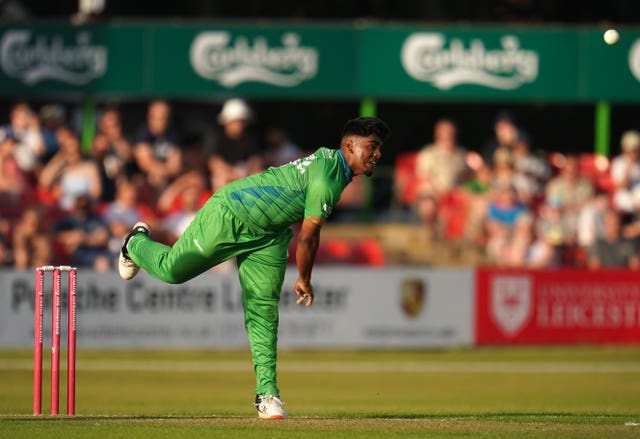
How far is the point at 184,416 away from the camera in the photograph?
9711mm

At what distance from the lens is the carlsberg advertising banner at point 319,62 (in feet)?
69.2

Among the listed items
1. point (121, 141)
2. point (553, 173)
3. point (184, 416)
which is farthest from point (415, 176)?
point (184, 416)

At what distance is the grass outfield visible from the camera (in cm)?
862

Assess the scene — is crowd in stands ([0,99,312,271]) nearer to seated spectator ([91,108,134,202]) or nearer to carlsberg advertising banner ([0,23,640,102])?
seated spectator ([91,108,134,202])

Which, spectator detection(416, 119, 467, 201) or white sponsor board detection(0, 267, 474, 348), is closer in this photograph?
white sponsor board detection(0, 267, 474, 348)

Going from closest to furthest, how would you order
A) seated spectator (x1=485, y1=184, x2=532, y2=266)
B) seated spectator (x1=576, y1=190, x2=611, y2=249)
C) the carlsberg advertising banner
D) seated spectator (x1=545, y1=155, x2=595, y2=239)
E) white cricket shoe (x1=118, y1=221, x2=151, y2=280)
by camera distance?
white cricket shoe (x1=118, y1=221, x2=151, y2=280), seated spectator (x1=485, y1=184, x2=532, y2=266), seated spectator (x1=576, y1=190, x2=611, y2=249), seated spectator (x1=545, y1=155, x2=595, y2=239), the carlsberg advertising banner

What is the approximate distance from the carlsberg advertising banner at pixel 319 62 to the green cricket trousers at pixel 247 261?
12.4m

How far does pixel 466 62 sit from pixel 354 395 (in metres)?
8.63

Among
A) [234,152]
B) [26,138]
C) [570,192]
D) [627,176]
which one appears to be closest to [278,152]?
[234,152]

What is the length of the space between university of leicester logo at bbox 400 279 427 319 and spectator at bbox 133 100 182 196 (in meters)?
3.72

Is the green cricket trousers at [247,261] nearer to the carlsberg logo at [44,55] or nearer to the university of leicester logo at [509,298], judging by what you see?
the university of leicester logo at [509,298]

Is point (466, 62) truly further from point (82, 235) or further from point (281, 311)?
point (82, 235)

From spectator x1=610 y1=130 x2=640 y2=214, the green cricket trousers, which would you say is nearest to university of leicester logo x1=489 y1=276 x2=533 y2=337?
spectator x1=610 y1=130 x2=640 y2=214

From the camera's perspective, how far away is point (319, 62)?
21.5 m
